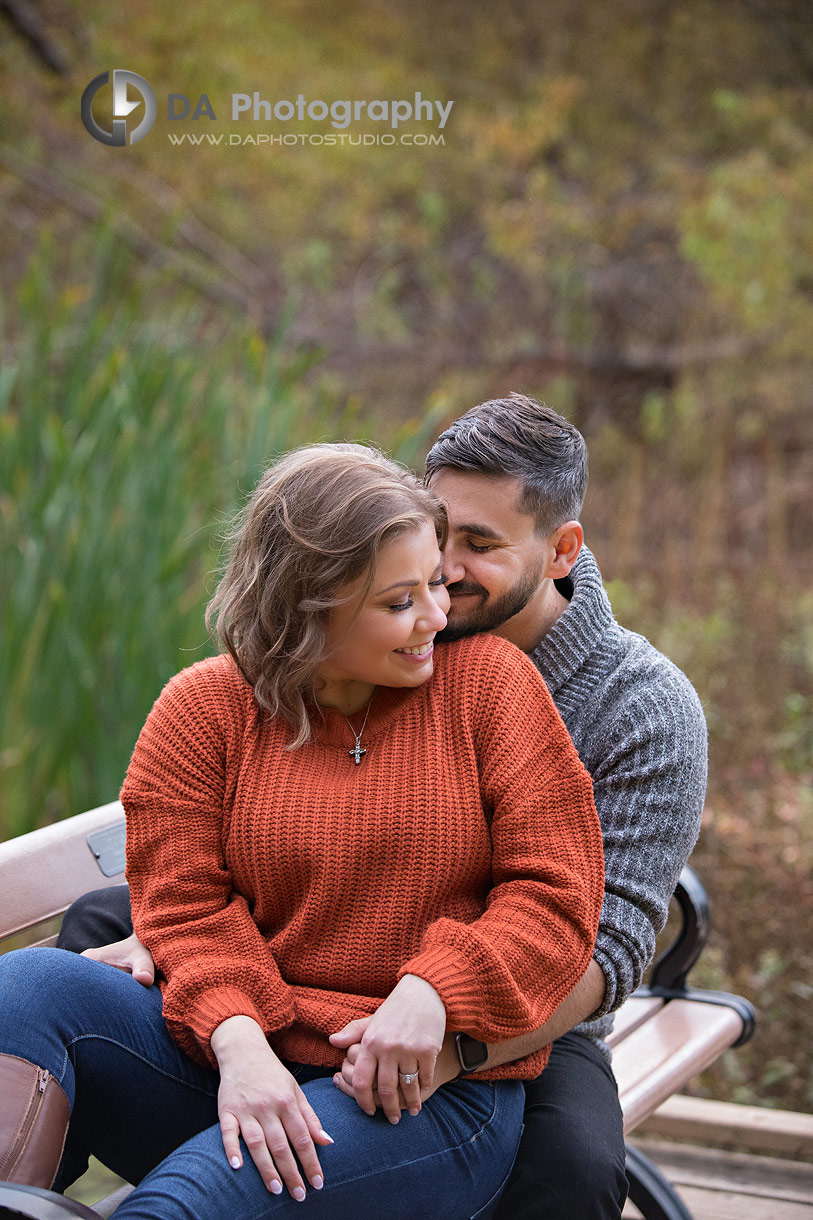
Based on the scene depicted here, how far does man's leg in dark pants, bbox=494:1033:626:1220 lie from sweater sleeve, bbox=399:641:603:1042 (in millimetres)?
146

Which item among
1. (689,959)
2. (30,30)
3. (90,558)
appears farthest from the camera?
(30,30)

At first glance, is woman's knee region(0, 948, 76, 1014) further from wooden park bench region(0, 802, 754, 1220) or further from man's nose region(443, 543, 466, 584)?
man's nose region(443, 543, 466, 584)

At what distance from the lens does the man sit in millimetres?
1449

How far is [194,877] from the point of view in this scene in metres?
1.46

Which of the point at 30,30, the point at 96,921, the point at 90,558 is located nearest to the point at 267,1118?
the point at 96,921

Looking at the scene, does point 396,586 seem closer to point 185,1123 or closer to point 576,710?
point 576,710

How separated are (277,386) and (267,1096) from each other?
6.69 ft

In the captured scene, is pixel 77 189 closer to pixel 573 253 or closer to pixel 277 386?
pixel 573 253

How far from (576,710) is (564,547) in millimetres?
234

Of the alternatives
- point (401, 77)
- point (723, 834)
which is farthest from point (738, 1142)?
point (401, 77)

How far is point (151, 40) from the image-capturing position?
260 inches

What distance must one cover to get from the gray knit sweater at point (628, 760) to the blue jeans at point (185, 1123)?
233 mm

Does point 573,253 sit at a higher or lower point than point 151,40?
lower

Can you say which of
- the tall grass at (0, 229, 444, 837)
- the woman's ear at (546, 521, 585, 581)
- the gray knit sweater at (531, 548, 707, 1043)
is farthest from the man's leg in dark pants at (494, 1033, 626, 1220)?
the tall grass at (0, 229, 444, 837)
